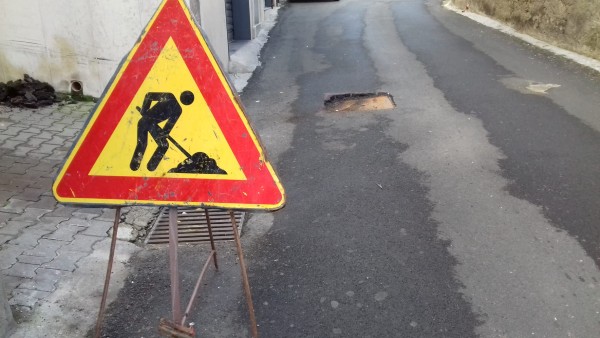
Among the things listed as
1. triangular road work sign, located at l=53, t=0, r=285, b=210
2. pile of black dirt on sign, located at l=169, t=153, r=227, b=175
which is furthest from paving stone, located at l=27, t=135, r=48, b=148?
pile of black dirt on sign, located at l=169, t=153, r=227, b=175

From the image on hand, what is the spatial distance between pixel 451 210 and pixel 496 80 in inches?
204

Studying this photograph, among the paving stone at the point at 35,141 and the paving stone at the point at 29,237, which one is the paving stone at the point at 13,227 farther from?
the paving stone at the point at 35,141

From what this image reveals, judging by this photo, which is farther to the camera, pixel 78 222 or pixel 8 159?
pixel 8 159

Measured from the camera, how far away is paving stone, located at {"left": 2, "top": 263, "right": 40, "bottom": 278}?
3.74 metres

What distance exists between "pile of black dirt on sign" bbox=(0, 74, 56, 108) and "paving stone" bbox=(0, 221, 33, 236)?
3.48 meters

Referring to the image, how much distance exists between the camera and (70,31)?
7.45m

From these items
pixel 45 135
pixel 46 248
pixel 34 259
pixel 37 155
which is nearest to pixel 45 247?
pixel 46 248

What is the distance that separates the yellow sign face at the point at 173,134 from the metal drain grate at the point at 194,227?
1.81 metres

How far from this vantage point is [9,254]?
157 inches

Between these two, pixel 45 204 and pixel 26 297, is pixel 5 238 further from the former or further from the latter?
pixel 26 297

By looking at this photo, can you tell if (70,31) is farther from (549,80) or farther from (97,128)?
(549,80)

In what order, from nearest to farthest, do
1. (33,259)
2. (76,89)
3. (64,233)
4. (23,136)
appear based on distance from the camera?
(33,259)
(64,233)
(23,136)
(76,89)

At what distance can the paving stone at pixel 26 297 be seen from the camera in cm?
345

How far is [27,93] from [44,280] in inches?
187
